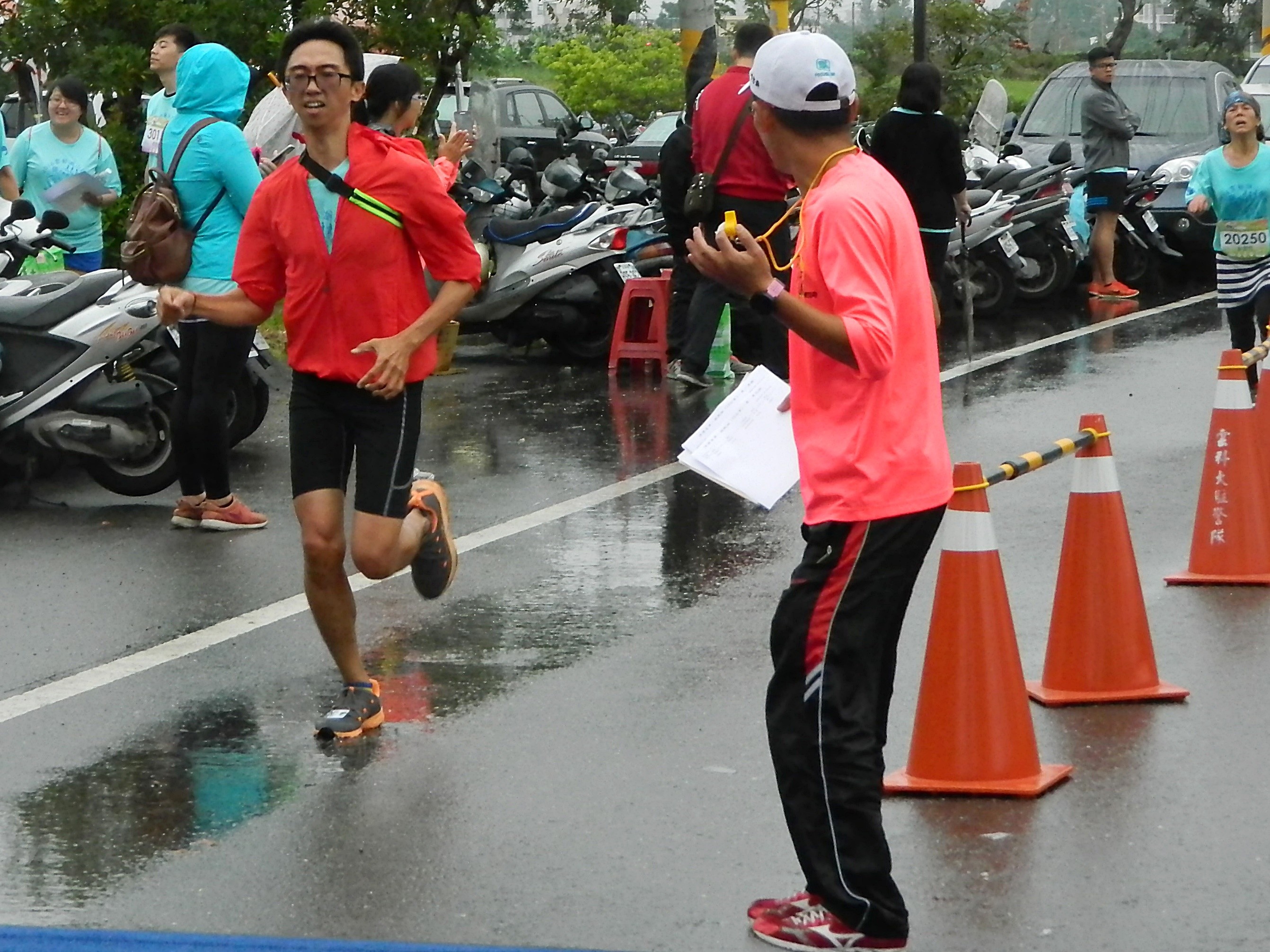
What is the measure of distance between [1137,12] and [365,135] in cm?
4803

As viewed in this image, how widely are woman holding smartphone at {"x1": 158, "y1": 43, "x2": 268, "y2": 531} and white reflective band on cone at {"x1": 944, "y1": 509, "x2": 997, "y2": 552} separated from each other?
3.75 meters

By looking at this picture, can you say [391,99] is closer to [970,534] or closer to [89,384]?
[89,384]

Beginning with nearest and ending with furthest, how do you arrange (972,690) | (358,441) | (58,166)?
(972,690), (358,441), (58,166)

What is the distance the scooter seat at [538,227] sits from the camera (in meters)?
14.0

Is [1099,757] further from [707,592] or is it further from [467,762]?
[707,592]

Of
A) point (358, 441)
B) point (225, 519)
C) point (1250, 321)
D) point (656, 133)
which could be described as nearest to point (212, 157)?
point (225, 519)

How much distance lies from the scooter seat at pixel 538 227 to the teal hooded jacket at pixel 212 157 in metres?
5.41

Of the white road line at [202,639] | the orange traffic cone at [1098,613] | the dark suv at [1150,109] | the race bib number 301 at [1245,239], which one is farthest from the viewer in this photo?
the dark suv at [1150,109]

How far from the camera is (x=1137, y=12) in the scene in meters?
51.3

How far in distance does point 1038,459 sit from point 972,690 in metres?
0.79

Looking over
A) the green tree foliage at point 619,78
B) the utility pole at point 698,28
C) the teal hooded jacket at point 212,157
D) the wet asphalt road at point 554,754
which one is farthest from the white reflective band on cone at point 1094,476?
the green tree foliage at point 619,78

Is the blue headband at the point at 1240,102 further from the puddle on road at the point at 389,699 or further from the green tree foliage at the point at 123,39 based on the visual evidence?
the green tree foliage at the point at 123,39

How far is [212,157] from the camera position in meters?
8.50

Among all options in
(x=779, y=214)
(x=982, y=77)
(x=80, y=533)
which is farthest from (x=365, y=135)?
(x=982, y=77)
